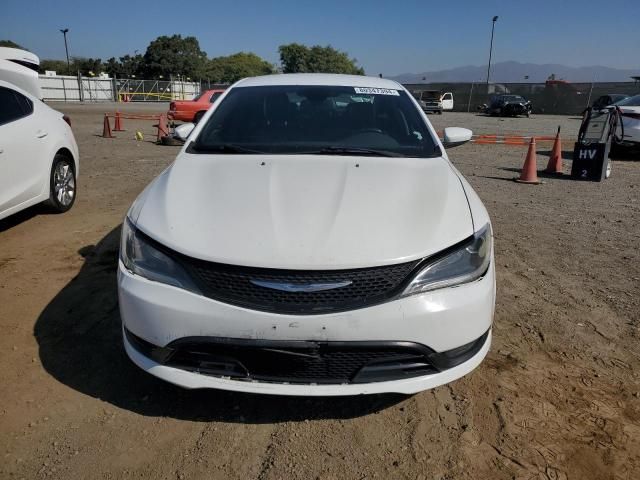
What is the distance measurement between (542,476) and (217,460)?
135 cm

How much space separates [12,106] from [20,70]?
2.61ft

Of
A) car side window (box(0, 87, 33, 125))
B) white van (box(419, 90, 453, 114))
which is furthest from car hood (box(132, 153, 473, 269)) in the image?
white van (box(419, 90, 453, 114))

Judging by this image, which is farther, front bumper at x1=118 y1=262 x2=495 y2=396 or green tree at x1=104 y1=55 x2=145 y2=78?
green tree at x1=104 y1=55 x2=145 y2=78

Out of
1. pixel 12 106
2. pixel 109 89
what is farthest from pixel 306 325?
pixel 109 89

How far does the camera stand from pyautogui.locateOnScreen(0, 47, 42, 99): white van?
5574 millimetres

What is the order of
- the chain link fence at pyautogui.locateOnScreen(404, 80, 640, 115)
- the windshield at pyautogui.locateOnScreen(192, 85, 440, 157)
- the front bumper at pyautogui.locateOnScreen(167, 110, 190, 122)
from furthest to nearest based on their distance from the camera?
the chain link fence at pyautogui.locateOnScreen(404, 80, 640, 115), the front bumper at pyautogui.locateOnScreen(167, 110, 190, 122), the windshield at pyautogui.locateOnScreen(192, 85, 440, 157)

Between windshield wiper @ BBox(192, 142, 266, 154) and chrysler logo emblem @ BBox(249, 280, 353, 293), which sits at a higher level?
windshield wiper @ BBox(192, 142, 266, 154)

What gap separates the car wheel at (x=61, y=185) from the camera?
560 cm

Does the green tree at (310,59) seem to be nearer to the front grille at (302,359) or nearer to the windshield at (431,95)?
the windshield at (431,95)

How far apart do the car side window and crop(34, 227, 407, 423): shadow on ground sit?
2.54 m

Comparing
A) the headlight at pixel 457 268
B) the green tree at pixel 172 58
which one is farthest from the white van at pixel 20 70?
the green tree at pixel 172 58

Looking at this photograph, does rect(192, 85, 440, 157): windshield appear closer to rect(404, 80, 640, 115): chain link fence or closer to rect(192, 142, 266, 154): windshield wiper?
rect(192, 142, 266, 154): windshield wiper

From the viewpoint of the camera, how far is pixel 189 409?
8.07ft

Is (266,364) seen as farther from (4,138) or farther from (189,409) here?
(4,138)
